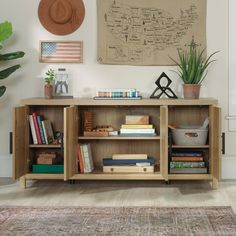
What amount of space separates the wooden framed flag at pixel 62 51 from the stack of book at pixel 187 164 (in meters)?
1.18

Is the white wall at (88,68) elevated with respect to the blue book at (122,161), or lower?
elevated

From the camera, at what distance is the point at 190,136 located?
3947 millimetres

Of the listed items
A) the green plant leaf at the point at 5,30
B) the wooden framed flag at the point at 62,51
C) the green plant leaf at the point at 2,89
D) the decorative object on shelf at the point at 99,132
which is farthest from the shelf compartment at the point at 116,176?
the green plant leaf at the point at 5,30

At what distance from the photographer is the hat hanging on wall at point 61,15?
14.0 ft

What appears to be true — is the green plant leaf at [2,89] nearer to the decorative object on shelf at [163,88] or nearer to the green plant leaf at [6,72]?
the green plant leaf at [6,72]

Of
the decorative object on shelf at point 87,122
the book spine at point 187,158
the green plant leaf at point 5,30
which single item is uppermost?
the green plant leaf at point 5,30

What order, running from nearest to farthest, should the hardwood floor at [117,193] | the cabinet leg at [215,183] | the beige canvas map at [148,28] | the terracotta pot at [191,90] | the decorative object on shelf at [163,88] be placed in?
the hardwood floor at [117,193] < the cabinet leg at [215,183] < the terracotta pot at [191,90] < the decorative object on shelf at [163,88] < the beige canvas map at [148,28]

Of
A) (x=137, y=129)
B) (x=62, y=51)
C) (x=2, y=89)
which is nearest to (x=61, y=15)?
(x=62, y=51)

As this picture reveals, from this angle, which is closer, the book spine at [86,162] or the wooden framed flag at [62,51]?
the book spine at [86,162]

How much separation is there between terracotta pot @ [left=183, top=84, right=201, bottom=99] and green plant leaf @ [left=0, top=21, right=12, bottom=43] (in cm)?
146

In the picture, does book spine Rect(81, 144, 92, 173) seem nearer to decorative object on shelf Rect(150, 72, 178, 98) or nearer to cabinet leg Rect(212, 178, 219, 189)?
decorative object on shelf Rect(150, 72, 178, 98)

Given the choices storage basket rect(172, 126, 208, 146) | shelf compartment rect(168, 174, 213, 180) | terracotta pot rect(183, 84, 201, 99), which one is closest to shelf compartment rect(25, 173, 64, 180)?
shelf compartment rect(168, 174, 213, 180)

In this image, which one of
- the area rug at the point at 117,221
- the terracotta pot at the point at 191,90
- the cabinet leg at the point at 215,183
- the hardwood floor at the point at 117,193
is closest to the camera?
the area rug at the point at 117,221

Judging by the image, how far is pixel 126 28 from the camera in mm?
4246
